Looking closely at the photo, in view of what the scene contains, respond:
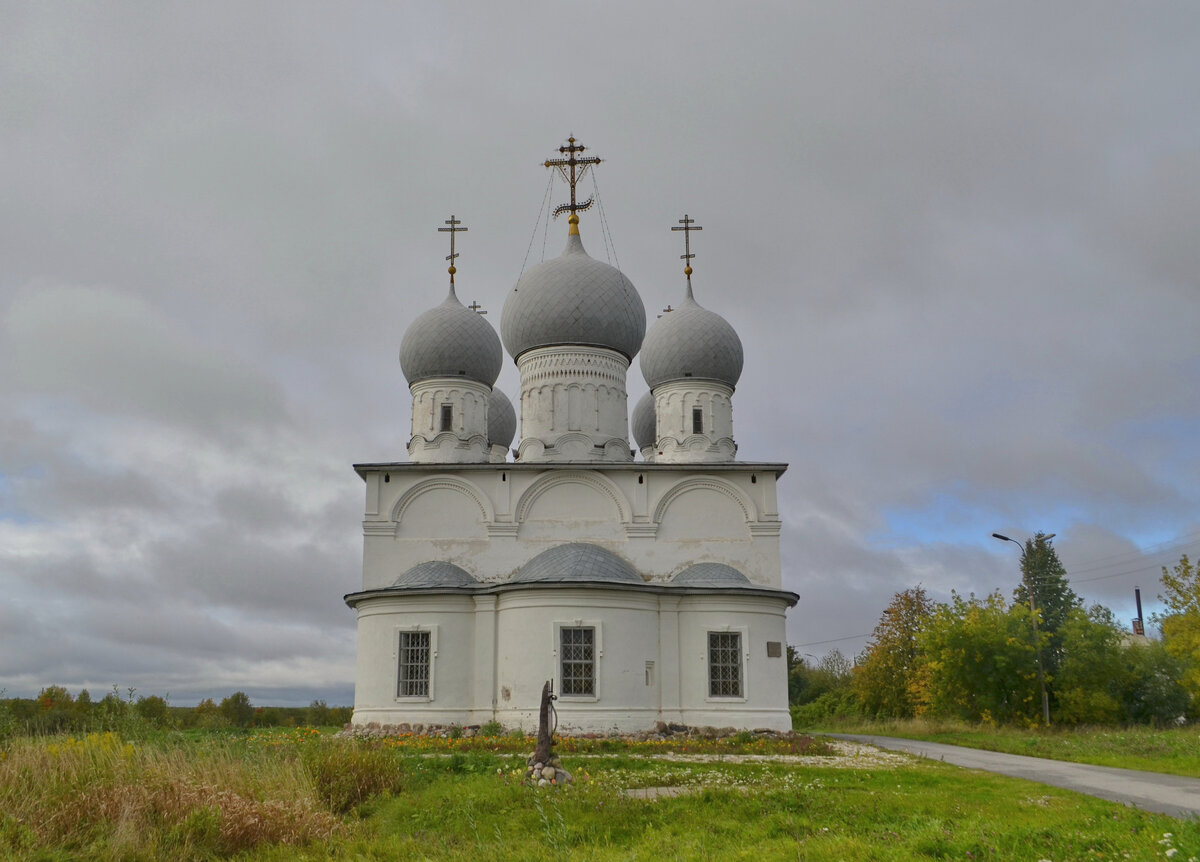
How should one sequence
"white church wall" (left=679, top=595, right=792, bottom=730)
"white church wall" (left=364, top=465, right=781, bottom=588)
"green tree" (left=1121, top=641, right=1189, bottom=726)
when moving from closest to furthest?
"white church wall" (left=679, top=595, right=792, bottom=730) → "white church wall" (left=364, top=465, right=781, bottom=588) → "green tree" (left=1121, top=641, right=1189, bottom=726)

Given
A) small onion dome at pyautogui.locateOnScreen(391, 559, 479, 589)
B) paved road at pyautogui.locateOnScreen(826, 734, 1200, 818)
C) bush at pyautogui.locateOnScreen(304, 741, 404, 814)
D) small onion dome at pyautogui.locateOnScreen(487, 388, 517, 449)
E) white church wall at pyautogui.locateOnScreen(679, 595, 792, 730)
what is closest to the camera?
bush at pyautogui.locateOnScreen(304, 741, 404, 814)

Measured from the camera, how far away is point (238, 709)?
2748 cm

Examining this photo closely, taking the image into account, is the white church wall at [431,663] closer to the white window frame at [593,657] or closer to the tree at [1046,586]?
the white window frame at [593,657]

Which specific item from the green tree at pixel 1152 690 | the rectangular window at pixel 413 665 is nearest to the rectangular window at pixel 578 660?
the rectangular window at pixel 413 665

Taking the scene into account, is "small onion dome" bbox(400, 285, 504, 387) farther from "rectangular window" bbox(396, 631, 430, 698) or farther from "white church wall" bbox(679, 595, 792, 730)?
"white church wall" bbox(679, 595, 792, 730)

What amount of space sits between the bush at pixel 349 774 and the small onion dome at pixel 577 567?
8162mm

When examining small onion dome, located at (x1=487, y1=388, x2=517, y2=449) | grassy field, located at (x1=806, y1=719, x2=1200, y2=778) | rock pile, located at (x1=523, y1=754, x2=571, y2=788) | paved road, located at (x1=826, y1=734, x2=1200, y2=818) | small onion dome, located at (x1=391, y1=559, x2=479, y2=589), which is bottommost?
paved road, located at (x1=826, y1=734, x2=1200, y2=818)

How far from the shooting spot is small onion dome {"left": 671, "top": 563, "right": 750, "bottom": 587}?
2097 centimetres

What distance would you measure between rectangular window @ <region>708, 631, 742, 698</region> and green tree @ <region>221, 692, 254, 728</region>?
12.8 meters

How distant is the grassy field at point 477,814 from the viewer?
798cm

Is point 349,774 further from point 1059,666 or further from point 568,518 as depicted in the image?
point 1059,666

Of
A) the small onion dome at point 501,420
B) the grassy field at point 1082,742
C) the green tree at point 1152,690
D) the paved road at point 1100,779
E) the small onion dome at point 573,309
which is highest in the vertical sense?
the small onion dome at point 573,309

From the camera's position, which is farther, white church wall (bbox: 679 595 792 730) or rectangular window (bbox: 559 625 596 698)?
white church wall (bbox: 679 595 792 730)

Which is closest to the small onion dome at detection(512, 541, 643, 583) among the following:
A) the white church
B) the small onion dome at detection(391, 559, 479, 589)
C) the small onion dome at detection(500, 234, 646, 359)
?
the white church
